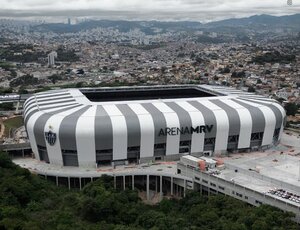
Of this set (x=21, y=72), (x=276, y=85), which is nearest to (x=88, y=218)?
(x=276, y=85)

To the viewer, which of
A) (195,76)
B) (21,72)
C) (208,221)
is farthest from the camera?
(21,72)

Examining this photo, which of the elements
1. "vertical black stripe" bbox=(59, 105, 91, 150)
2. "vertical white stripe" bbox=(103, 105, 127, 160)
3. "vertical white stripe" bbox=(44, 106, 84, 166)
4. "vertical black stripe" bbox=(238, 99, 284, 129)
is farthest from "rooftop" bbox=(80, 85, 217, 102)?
"vertical black stripe" bbox=(59, 105, 91, 150)

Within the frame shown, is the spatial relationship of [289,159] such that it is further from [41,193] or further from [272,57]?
[272,57]

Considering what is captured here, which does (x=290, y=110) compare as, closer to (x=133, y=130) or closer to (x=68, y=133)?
(x=133, y=130)

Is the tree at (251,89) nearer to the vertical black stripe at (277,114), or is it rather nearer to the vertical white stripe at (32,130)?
the vertical black stripe at (277,114)

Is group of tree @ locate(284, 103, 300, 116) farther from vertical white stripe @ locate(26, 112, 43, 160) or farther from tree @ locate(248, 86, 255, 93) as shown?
vertical white stripe @ locate(26, 112, 43, 160)

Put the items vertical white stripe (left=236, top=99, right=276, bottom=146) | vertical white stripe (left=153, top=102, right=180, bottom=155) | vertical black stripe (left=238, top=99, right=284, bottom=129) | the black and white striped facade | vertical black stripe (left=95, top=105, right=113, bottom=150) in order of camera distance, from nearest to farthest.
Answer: vertical black stripe (left=95, top=105, right=113, bottom=150) → the black and white striped facade → vertical white stripe (left=153, top=102, right=180, bottom=155) → vertical white stripe (left=236, top=99, right=276, bottom=146) → vertical black stripe (left=238, top=99, right=284, bottom=129)
